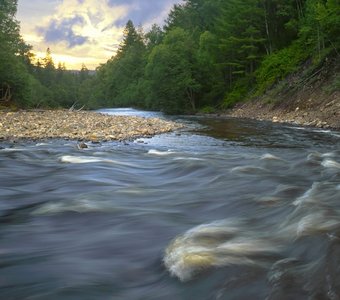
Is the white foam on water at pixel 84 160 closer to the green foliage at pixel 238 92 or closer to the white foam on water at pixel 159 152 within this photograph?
the white foam on water at pixel 159 152

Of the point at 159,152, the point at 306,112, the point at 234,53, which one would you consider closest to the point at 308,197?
the point at 159,152

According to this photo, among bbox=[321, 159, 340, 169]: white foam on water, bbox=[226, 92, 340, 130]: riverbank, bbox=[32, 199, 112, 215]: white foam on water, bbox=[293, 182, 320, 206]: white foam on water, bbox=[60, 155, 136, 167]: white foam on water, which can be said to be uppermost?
bbox=[226, 92, 340, 130]: riverbank

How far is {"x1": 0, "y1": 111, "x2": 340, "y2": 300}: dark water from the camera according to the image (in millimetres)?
3549

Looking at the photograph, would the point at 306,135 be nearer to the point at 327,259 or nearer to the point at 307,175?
the point at 307,175

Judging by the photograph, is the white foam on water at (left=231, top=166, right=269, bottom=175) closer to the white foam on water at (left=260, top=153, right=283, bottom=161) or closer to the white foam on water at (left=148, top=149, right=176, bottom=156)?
the white foam on water at (left=260, top=153, right=283, bottom=161)

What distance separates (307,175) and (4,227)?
571cm

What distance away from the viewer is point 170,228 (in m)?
5.24

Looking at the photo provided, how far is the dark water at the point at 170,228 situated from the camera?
3.55 metres

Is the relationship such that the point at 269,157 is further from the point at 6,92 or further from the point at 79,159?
the point at 6,92

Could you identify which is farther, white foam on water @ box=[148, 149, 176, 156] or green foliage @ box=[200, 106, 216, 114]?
green foliage @ box=[200, 106, 216, 114]

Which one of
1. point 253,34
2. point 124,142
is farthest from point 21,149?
point 253,34

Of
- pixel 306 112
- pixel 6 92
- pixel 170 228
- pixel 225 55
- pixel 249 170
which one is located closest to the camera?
pixel 170 228

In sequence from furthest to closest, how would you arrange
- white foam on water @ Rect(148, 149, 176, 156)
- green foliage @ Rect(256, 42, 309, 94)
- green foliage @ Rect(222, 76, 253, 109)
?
green foliage @ Rect(222, 76, 253, 109) → green foliage @ Rect(256, 42, 309, 94) → white foam on water @ Rect(148, 149, 176, 156)

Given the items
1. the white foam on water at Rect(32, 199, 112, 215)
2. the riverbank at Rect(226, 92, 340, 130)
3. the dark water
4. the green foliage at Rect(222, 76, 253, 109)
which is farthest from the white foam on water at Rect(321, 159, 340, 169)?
the green foliage at Rect(222, 76, 253, 109)
